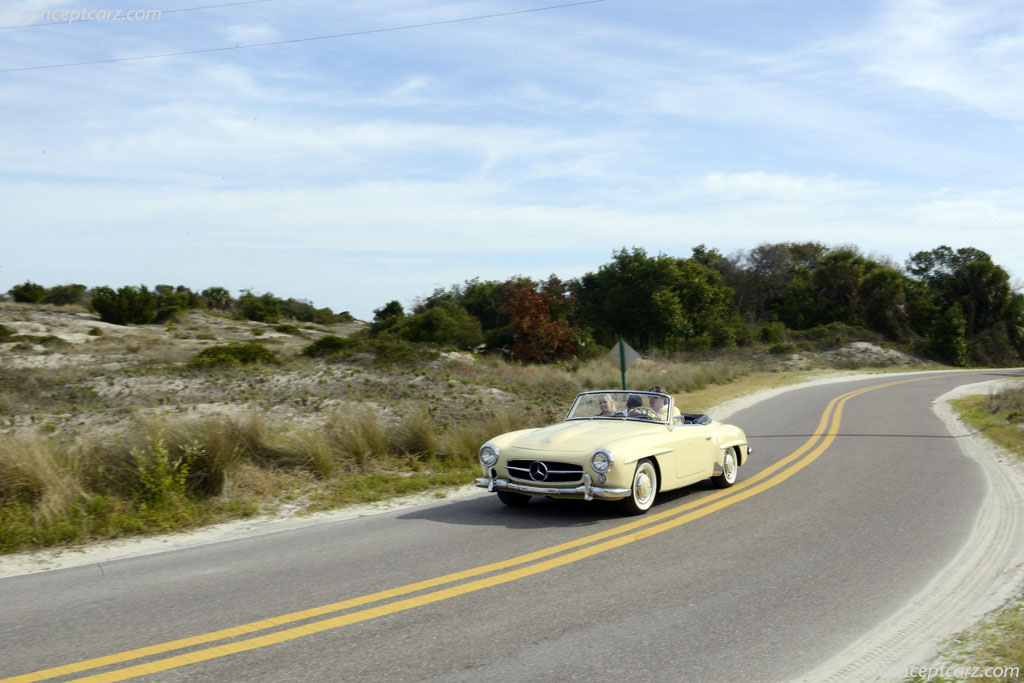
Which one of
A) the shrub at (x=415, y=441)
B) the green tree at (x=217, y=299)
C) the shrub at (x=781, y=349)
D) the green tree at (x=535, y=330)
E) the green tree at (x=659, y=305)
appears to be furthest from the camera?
the green tree at (x=217, y=299)

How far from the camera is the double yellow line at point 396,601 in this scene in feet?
14.6

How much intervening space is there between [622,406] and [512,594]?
4.57m

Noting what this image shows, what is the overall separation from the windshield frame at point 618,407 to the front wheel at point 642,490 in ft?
3.23

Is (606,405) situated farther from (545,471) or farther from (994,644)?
(994,644)

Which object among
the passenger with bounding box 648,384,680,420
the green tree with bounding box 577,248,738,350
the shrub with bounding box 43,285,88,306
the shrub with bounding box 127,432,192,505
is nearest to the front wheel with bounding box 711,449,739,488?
the passenger with bounding box 648,384,680,420

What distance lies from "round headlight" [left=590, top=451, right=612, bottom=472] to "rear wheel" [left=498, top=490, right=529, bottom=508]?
125 cm

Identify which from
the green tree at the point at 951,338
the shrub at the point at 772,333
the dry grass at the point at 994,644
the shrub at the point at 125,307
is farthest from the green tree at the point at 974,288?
the dry grass at the point at 994,644

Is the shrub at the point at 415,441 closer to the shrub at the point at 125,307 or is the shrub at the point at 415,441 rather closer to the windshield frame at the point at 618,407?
the windshield frame at the point at 618,407

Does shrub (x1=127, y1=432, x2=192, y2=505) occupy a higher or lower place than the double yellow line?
higher

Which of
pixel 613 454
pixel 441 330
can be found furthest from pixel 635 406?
pixel 441 330

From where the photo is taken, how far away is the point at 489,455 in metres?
8.75

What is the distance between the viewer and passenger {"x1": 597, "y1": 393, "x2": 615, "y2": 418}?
32.4 ft

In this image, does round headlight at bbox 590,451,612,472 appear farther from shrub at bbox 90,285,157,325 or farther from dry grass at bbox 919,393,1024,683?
shrub at bbox 90,285,157,325

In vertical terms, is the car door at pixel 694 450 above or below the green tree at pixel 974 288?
below
